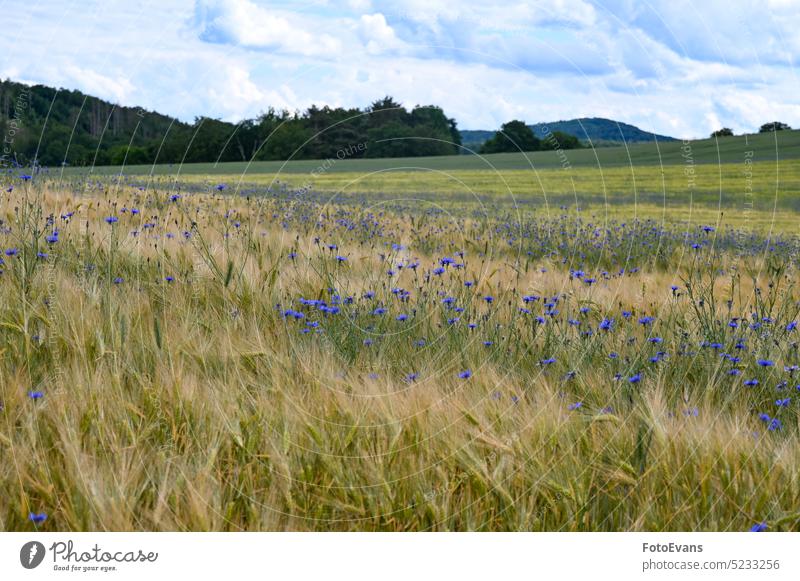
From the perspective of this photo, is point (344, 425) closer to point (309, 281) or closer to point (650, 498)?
point (650, 498)

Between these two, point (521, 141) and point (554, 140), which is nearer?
point (554, 140)

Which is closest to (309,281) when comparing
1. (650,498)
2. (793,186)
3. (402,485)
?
(402,485)

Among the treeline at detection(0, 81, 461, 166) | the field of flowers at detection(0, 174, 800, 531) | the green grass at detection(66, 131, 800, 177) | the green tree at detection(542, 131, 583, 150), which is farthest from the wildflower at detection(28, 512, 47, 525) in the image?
the green grass at detection(66, 131, 800, 177)

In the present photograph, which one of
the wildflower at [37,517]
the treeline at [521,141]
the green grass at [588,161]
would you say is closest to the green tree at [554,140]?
the treeline at [521,141]

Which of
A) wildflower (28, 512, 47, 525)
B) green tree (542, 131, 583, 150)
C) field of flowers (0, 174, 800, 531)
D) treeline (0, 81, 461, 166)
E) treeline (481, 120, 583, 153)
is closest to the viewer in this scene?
wildflower (28, 512, 47, 525)

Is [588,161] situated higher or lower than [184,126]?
higher

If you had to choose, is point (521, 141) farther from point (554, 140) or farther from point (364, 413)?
point (364, 413)

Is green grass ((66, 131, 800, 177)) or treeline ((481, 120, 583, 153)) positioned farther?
green grass ((66, 131, 800, 177))

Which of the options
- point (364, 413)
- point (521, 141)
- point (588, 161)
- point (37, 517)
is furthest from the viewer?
point (588, 161)

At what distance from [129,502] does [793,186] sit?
2723 cm

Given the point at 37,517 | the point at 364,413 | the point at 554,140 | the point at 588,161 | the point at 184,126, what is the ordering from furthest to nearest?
the point at 588,161, the point at 184,126, the point at 554,140, the point at 364,413, the point at 37,517

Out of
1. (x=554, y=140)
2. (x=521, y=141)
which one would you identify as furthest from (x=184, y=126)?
(x=521, y=141)

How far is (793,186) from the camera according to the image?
24.8 meters

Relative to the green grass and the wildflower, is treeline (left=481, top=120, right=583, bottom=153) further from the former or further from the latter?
the wildflower
